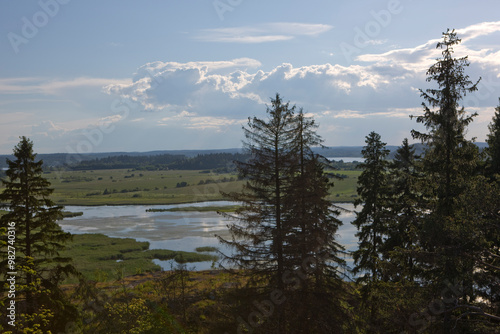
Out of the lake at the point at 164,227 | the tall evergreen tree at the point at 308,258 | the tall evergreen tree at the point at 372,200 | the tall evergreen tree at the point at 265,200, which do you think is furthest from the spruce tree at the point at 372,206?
the lake at the point at 164,227

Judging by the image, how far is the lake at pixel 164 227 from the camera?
A: 208 feet

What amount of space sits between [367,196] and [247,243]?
35.0 ft

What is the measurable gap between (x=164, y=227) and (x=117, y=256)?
2269cm

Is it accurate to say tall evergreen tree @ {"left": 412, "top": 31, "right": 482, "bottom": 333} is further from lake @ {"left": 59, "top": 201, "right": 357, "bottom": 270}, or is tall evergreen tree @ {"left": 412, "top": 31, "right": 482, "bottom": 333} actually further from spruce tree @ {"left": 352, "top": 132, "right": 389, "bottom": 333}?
lake @ {"left": 59, "top": 201, "right": 357, "bottom": 270}

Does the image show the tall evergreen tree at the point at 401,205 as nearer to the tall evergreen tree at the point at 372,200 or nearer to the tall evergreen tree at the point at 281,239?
the tall evergreen tree at the point at 372,200

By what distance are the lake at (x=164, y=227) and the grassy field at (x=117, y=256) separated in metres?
1.81

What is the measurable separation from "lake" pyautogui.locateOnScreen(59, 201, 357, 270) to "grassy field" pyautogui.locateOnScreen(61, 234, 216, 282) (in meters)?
1.81

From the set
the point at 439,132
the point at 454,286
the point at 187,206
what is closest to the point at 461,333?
the point at 454,286

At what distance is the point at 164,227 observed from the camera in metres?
79.9

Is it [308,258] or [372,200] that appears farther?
[372,200]

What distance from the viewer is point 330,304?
2122 cm

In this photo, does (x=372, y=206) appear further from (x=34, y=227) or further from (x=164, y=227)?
(x=164, y=227)

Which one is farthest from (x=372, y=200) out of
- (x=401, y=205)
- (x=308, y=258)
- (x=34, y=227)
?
(x=34, y=227)

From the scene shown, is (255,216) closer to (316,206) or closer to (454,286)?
(316,206)
